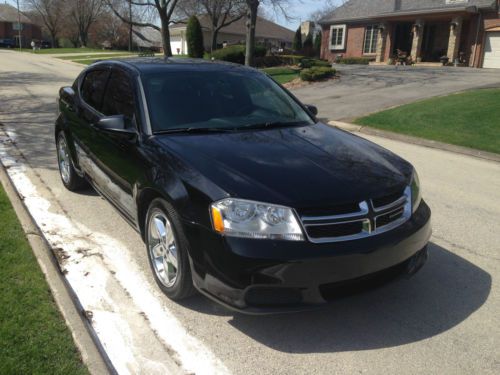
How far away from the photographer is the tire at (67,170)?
577 cm

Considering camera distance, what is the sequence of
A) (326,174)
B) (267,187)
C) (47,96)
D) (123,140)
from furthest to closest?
(47,96) → (123,140) → (326,174) → (267,187)

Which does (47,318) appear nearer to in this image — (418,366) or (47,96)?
(418,366)

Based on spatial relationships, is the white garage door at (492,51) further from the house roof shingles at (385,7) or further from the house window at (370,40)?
the house window at (370,40)

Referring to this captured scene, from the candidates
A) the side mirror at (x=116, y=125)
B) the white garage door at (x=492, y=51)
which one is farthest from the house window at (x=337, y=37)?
the side mirror at (x=116, y=125)

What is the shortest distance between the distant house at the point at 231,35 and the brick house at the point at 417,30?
873 inches

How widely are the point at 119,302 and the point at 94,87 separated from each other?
8.52 ft

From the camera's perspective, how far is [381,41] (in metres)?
33.5

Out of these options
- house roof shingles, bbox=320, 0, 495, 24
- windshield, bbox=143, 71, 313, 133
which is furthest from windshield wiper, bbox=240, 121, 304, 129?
house roof shingles, bbox=320, 0, 495, 24

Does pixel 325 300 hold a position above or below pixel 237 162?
below

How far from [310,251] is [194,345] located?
0.99 metres

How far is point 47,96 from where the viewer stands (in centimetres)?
1542

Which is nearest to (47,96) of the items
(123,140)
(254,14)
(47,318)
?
(254,14)

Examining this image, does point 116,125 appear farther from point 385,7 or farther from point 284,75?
point 385,7

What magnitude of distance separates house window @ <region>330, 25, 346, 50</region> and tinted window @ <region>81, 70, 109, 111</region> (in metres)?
34.5
